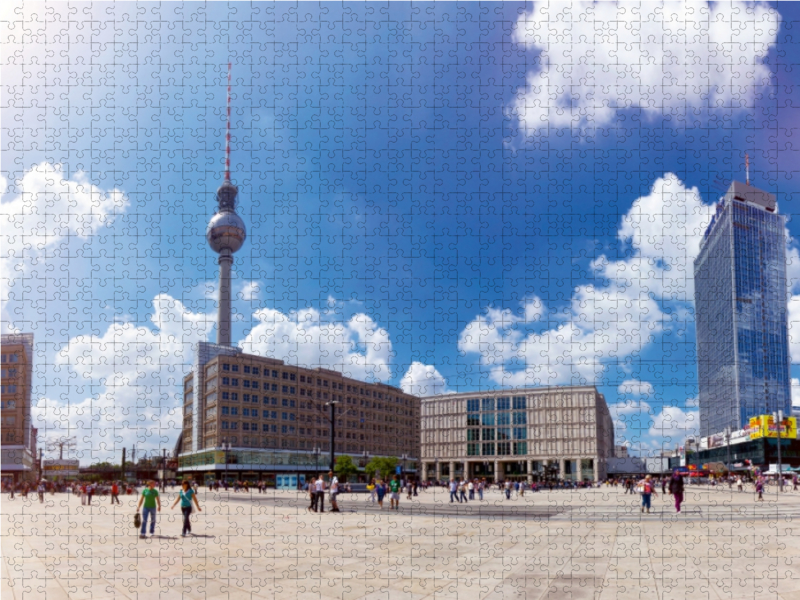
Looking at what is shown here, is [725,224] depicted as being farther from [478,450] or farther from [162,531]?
[162,531]

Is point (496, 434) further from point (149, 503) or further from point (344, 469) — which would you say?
point (149, 503)

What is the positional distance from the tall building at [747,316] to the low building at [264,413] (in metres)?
95.9

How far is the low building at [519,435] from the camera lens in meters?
135

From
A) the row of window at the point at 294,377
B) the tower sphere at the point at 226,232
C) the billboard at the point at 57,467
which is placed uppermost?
the tower sphere at the point at 226,232

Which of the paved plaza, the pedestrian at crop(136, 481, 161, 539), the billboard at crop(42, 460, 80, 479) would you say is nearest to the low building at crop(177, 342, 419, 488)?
the billboard at crop(42, 460, 80, 479)

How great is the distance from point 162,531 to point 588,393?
115107 mm

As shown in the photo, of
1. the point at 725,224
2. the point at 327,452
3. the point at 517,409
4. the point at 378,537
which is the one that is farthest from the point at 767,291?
the point at 378,537

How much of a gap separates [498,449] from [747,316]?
85534mm

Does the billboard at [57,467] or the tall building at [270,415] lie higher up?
the tall building at [270,415]

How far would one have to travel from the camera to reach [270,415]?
114125 mm

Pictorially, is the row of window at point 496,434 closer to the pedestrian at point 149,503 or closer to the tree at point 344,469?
the tree at point 344,469

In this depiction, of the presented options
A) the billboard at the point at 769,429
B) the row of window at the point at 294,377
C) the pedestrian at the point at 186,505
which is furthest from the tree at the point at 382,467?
the billboard at the point at 769,429

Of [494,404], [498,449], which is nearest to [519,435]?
[498,449]

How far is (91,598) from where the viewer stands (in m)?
11.1
